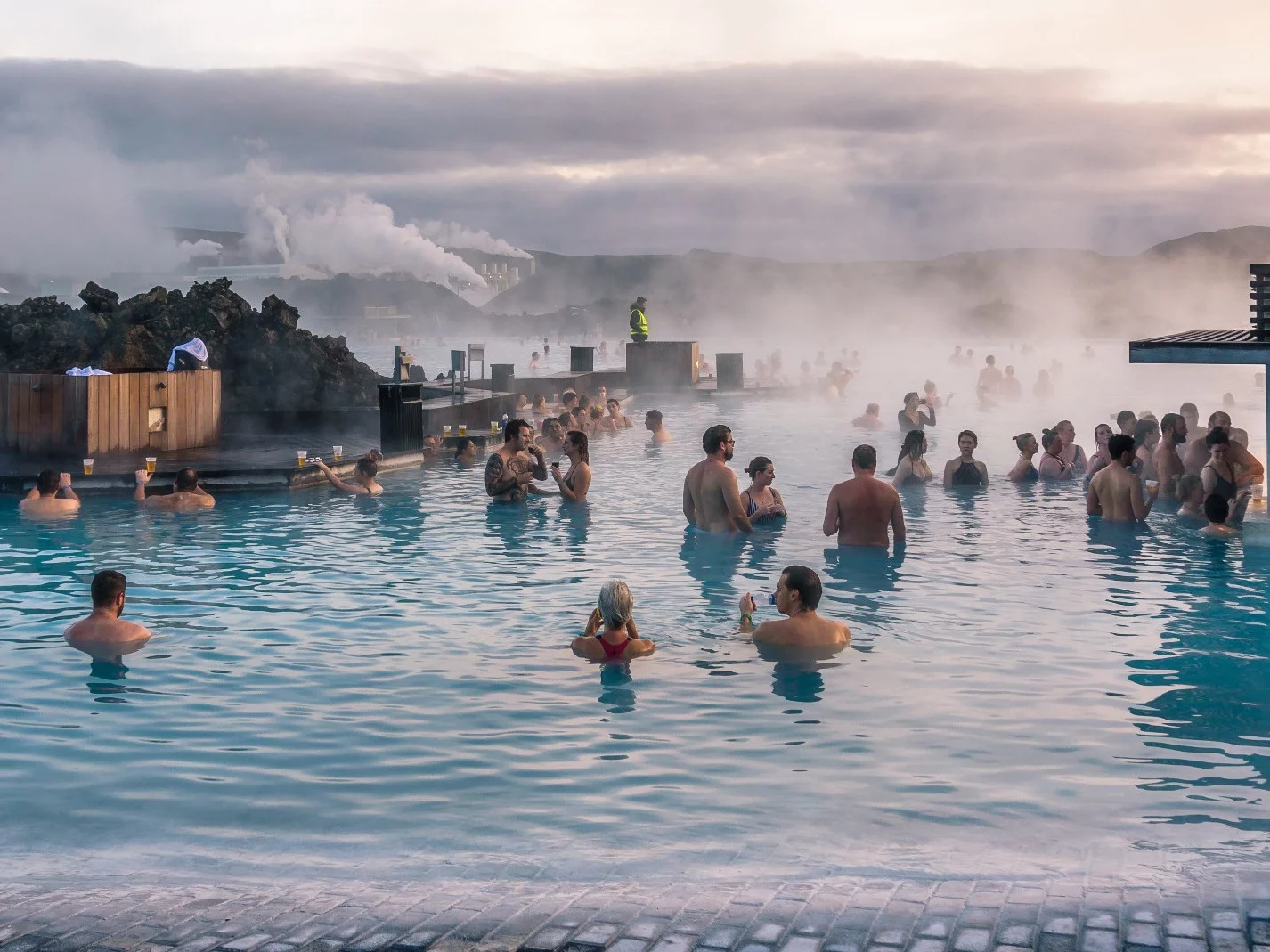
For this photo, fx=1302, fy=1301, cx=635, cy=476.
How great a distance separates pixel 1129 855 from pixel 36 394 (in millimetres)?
17111

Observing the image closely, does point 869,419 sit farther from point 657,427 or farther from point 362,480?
point 362,480

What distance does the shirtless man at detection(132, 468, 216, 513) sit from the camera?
15.5m

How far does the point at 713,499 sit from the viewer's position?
1323cm

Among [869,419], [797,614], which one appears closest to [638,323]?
[869,419]

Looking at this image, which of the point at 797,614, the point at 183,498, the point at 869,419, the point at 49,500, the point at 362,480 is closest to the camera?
the point at 797,614

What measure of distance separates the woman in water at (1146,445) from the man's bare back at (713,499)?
596 cm

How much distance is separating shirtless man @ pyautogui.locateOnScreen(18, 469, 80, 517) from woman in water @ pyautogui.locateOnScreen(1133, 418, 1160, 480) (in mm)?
12841

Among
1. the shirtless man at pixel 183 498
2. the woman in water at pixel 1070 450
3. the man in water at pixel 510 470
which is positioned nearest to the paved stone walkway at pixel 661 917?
the shirtless man at pixel 183 498

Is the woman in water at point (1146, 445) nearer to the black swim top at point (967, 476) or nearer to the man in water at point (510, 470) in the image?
the black swim top at point (967, 476)

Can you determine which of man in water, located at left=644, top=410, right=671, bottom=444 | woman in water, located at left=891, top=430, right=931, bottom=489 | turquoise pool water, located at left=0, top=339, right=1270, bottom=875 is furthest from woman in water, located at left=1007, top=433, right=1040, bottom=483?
man in water, located at left=644, top=410, right=671, bottom=444

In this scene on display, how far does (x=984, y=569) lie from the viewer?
1238 centimetres

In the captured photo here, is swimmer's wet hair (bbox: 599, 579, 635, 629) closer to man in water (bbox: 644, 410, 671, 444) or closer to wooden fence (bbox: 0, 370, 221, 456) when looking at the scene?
wooden fence (bbox: 0, 370, 221, 456)

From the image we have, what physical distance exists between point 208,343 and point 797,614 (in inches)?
803

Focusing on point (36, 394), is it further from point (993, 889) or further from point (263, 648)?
point (993, 889)
